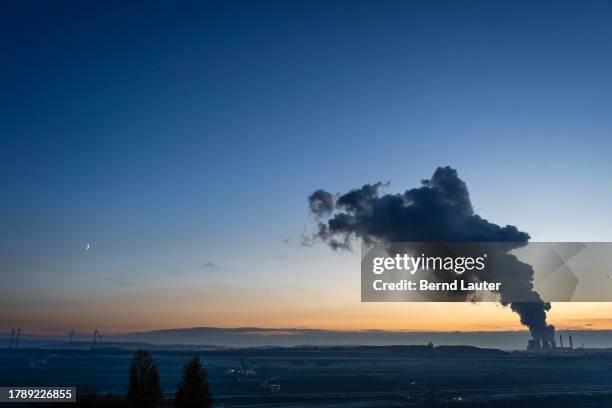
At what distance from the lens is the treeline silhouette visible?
38719 mm

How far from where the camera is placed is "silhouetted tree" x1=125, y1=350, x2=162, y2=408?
4153cm

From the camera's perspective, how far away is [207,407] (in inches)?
1569

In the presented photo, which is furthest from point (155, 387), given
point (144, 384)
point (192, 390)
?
point (192, 390)

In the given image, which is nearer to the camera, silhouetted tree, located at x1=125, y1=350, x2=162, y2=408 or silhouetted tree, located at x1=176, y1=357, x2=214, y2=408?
silhouetted tree, located at x1=176, y1=357, x2=214, y2=408

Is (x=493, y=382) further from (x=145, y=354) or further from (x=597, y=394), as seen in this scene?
(x=145, y=354)

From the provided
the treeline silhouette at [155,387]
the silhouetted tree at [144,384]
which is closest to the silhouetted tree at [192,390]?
the treeline silhouette at [155,387]

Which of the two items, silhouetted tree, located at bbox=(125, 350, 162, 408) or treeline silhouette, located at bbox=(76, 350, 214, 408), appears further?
silhouetted tree, located at bbox=(125, 350, 162, 408)

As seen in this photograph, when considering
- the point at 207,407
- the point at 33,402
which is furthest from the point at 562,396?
the point at 33,402

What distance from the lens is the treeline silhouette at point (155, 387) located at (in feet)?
127

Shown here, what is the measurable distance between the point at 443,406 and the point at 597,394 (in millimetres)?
52959

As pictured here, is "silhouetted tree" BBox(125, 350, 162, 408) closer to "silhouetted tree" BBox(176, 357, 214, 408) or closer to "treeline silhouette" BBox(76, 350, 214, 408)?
"treeline silhouette" BBox(76, 350, 214, 408)

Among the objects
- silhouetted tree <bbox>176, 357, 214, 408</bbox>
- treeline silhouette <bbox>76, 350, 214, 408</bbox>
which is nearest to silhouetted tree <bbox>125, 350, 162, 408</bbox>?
treeline silhouette <bbox>76, 350, 214, 408</bbox>

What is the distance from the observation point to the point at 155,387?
4216 cm

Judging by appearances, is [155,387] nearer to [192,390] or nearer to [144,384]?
[144,384]
